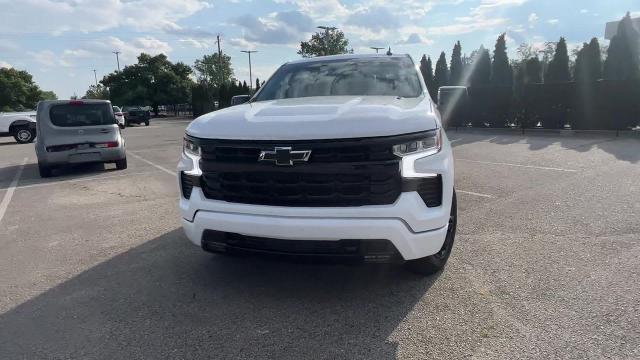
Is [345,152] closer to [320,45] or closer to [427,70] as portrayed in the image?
[427,70]

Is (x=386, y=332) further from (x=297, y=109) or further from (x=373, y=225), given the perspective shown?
(x=297, y=109)

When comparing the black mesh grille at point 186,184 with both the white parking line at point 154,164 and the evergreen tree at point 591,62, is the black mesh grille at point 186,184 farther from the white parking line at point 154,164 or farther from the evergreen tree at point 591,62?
the evergreen tree at point 591,62

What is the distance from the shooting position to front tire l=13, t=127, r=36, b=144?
22062mm

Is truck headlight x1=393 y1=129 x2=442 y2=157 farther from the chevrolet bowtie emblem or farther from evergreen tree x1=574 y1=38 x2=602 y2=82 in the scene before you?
evergreen tree x1=574 y1=38 x2=602 y2=82

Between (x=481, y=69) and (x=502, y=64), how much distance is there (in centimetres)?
124

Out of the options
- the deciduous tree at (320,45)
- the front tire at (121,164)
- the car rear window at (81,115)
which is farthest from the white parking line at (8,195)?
the deciduous tree at (320,45)

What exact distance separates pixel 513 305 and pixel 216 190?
222cm

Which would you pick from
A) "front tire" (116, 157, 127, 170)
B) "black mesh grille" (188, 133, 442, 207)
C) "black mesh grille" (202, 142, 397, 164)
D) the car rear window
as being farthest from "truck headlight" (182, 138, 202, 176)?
"front tire" (116, 157, 127, 170)

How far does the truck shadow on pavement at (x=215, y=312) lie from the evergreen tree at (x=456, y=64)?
26.0m

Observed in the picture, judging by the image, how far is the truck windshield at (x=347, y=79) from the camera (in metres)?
4.33

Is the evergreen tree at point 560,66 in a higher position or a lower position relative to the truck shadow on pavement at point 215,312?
higher

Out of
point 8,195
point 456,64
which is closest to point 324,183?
point 8,195

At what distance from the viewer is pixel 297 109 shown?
A: 3.39 meters

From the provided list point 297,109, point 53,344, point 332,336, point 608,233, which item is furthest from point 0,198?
point 608,233
